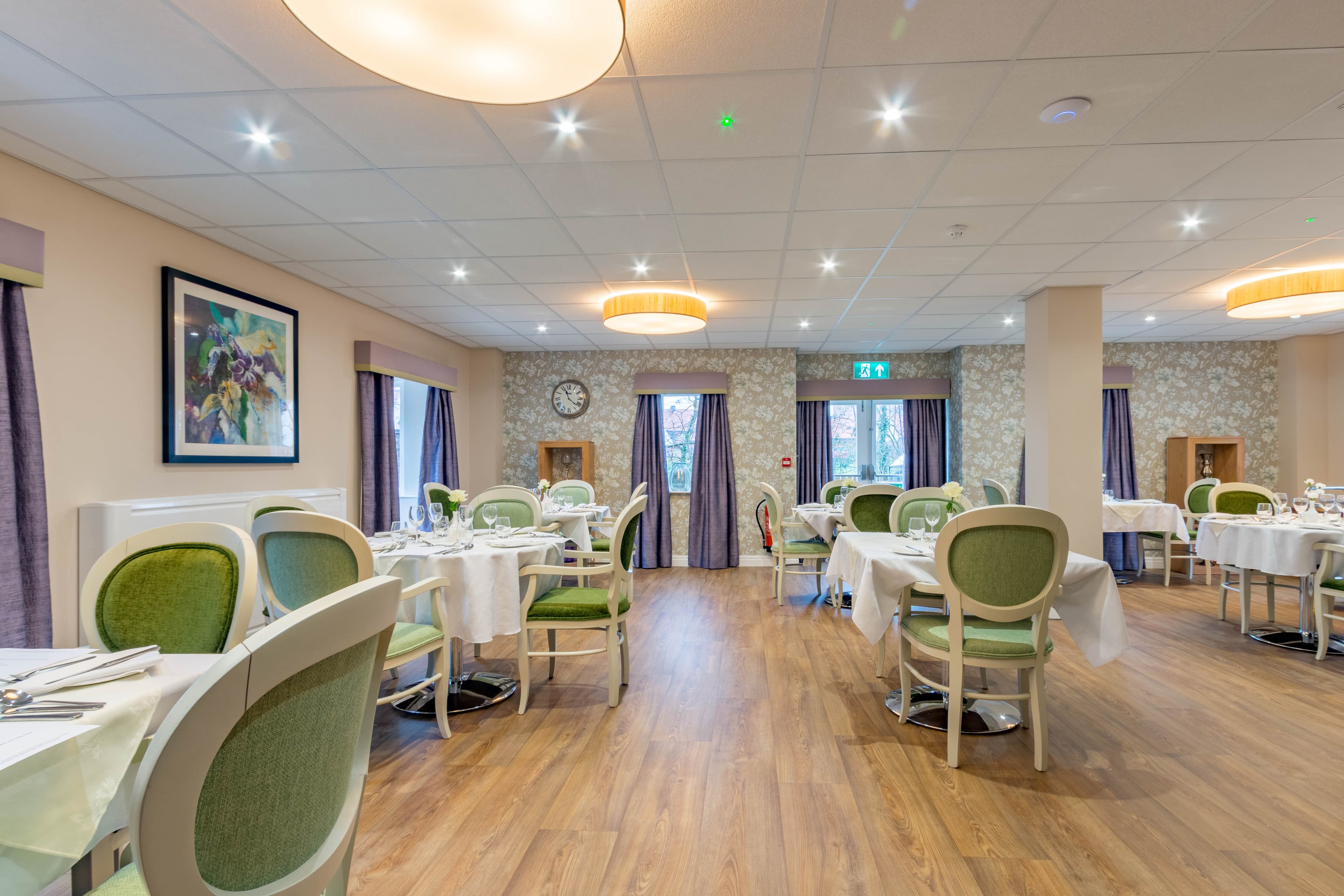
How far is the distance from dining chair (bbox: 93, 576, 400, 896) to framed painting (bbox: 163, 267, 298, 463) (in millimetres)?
3782

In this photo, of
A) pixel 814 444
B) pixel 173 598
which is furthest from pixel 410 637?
pixel 814 444

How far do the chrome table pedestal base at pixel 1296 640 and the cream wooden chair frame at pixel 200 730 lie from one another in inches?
226

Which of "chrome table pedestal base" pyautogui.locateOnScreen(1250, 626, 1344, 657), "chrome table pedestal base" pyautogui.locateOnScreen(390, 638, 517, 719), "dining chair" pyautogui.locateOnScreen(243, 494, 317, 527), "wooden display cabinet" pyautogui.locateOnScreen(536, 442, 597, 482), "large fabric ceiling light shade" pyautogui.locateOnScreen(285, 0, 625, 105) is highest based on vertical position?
"large fabric ceiling light shade" pyautogui.locateOnScreen(285, 0, 625, 105)

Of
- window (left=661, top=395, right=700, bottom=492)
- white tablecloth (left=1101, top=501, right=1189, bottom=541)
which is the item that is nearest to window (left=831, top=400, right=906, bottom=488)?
window (left=661, top=395, right=700, bottom=492)

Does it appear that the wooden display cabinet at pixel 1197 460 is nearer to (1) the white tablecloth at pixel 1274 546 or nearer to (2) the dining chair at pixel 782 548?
(1) the white tablecloth at pixel 1274 546

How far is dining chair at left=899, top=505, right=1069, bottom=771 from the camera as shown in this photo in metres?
2.68

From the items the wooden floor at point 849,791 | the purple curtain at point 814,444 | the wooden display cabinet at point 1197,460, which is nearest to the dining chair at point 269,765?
the wooden floor at point 849,791

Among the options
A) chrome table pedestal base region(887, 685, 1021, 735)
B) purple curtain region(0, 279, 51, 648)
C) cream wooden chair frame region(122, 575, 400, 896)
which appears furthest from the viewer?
chrome table pedestal base region(887, 685, 1021, 735)

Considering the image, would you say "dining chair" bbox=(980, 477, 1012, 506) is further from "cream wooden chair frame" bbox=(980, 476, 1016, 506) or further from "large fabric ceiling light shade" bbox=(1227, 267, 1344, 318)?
"large fabric ceiling light shade" bbox=(1227, 267, 1344, 318)

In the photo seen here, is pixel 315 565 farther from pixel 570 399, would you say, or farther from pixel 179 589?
pixel 570 399

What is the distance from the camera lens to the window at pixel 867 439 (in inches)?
360

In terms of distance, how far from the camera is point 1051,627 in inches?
211

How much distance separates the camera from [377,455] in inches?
239

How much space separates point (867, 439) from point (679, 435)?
270 cm
